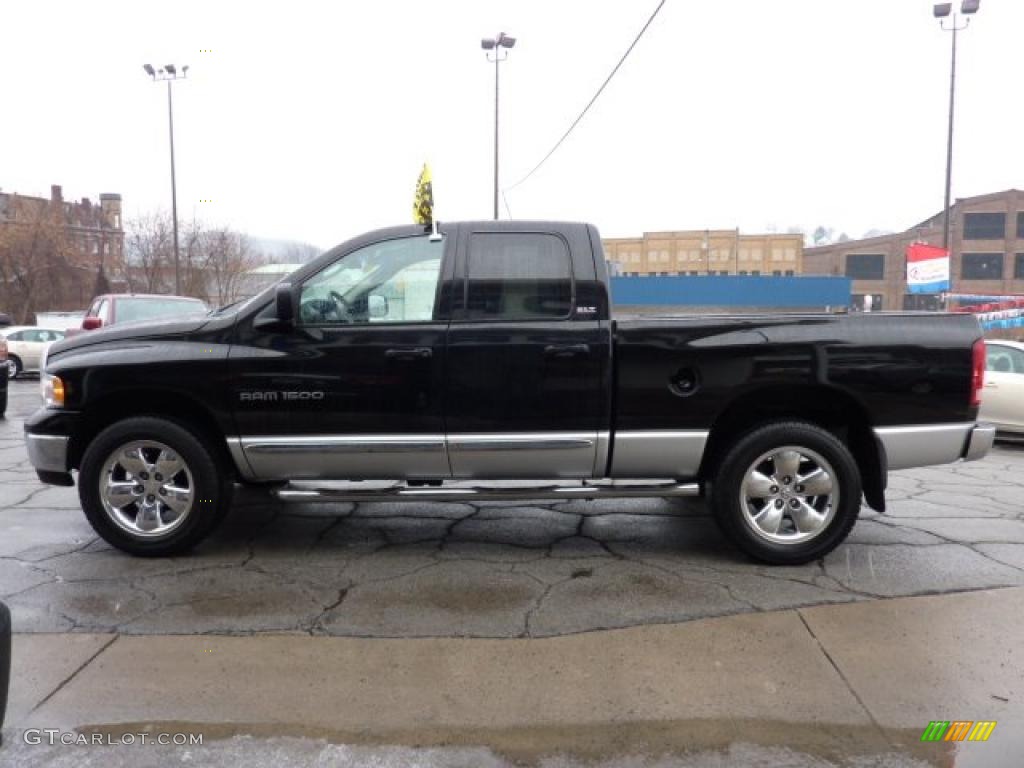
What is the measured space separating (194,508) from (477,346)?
191 cm

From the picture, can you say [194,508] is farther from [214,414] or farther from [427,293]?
[427,293]

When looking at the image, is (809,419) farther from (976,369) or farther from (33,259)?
(33,259)

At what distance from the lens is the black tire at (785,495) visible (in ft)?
14.9

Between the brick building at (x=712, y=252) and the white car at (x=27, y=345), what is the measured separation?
5876 cm

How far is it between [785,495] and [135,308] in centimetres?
989

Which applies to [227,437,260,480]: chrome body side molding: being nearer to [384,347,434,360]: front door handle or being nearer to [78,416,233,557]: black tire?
[78,416,233,557]: black tire

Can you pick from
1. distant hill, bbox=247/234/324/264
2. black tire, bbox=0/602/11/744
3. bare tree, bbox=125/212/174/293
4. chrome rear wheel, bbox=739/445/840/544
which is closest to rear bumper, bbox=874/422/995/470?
chrome rear wheel, bbox=739/445/840/544

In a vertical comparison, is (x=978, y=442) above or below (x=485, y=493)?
above

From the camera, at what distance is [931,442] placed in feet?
15.0

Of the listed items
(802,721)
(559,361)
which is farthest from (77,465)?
(802,721)

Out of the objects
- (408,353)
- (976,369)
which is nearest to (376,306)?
(408,353)

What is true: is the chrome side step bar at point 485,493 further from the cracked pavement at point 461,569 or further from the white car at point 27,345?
the white car at point 27,345

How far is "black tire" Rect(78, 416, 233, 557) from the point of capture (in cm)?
456

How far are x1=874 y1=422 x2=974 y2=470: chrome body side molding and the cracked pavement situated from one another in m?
0.68
